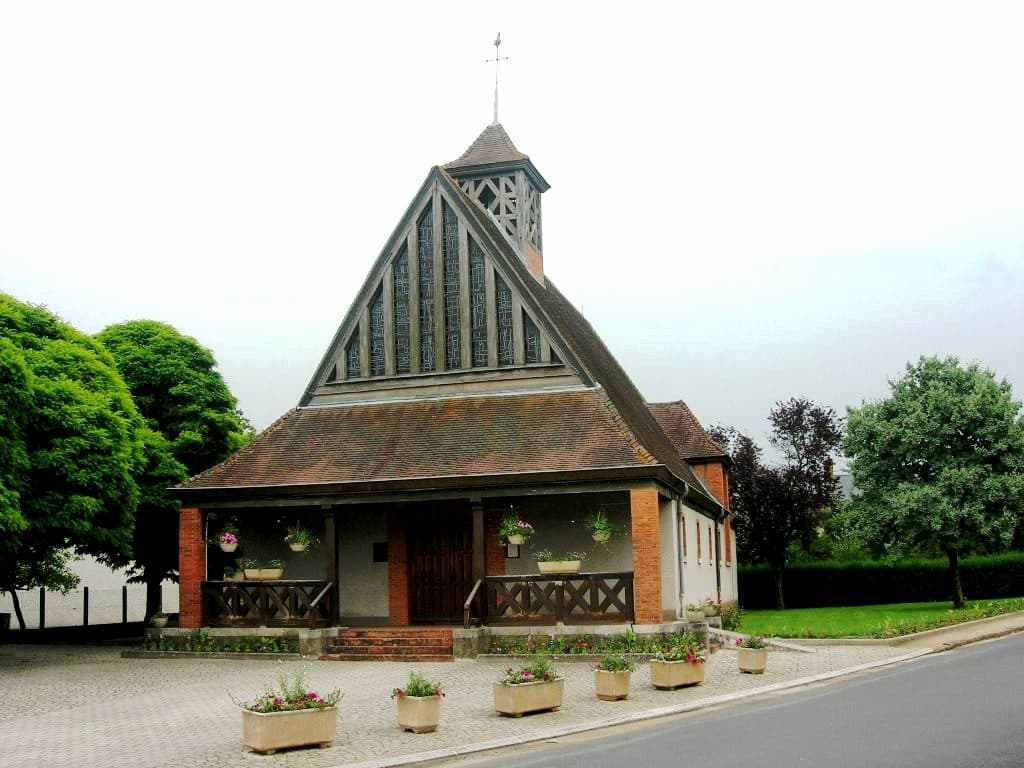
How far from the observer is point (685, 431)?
41.3 meters

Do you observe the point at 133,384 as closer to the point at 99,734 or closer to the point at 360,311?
the point at 360,311

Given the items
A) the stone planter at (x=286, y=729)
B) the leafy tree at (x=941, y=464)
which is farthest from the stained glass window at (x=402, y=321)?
the leafy tree at (x=941, y=464)

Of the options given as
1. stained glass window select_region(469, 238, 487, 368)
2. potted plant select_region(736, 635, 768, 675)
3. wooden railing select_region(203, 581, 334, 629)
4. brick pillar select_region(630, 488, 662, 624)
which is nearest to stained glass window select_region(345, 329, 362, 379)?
stained glass window select_region(469, 238, 487, 368)

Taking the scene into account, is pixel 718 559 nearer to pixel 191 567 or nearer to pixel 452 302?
Result: pixel 452 302

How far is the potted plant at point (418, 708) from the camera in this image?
43.9ft

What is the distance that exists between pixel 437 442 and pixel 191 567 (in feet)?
19.8

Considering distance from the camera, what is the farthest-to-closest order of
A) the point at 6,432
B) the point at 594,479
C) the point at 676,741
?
the point at 594,479
the point at 6,432
the point at 676,741

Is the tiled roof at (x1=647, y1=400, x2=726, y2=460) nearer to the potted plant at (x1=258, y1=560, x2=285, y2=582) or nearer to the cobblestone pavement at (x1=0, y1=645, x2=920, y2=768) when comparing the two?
the cobblestone pavement at (x1=0, y1=645, x2=920, y2=768)

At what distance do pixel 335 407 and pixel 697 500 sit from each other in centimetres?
993

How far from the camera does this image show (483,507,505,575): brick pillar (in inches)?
974

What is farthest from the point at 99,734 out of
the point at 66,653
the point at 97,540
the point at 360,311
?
the point at 360,311

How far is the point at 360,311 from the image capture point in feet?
91.4

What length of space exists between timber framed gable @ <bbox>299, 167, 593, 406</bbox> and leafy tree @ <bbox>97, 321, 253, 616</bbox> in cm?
478

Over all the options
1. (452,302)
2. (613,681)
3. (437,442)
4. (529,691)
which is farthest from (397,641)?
(452,302)
